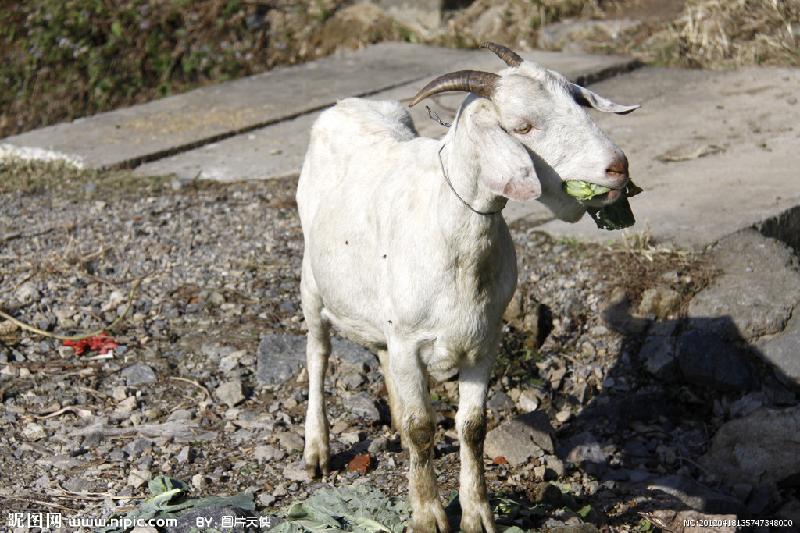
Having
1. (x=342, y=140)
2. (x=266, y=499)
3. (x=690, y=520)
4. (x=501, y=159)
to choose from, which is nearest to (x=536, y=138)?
(x=501, y=159)

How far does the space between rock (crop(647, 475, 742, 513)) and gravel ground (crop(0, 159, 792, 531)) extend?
0.02 metres

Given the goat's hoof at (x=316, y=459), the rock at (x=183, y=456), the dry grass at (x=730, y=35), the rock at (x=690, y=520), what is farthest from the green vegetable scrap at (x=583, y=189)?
the dry grass at (x=730, y=35)

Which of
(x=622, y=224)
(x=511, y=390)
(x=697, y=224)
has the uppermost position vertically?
(x=622, y=224)

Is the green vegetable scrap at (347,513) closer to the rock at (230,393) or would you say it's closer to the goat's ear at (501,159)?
the rock at (230,393)

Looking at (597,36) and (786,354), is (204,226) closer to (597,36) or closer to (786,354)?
(786,354)

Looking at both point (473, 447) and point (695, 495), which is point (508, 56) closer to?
point (473, 447)

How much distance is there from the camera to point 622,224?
3861 millimetres

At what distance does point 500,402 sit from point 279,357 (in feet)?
3.55

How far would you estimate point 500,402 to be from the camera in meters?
5.56

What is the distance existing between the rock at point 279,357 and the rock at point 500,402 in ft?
3.01

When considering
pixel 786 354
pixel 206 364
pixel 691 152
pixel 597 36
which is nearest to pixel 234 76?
pixel 597 36

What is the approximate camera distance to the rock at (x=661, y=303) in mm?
5949

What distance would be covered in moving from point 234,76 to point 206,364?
5263mm

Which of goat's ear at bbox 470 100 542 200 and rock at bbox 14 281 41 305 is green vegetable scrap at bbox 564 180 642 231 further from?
rock at bbox 14 281 41 305
